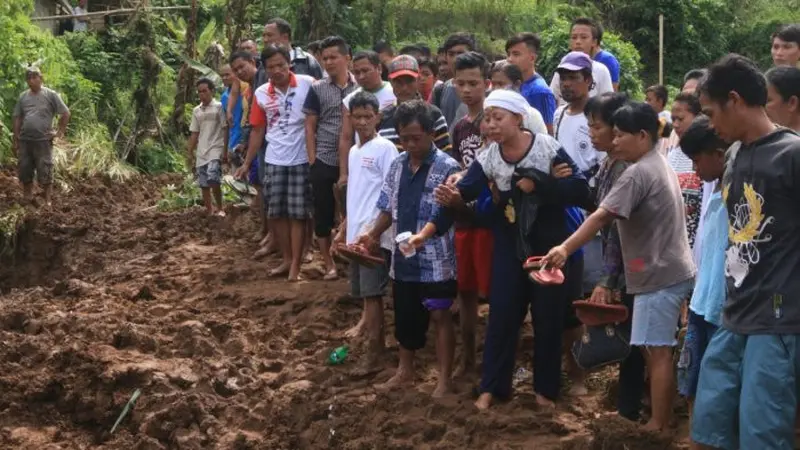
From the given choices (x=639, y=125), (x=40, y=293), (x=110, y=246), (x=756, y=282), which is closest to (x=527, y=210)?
(x=639, y=125)

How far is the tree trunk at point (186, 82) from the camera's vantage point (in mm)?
16094

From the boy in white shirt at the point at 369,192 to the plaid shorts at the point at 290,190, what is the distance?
1.77m

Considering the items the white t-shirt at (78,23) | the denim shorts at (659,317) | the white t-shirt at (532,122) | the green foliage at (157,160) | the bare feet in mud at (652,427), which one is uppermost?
the white t-shirt at (78,23)

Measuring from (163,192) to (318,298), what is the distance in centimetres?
712

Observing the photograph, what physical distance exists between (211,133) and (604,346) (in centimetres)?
659

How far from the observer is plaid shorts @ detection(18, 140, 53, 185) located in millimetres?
13711

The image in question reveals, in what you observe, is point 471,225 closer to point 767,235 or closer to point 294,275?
point 767,235

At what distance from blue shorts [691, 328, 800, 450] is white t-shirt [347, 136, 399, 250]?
3.09 m

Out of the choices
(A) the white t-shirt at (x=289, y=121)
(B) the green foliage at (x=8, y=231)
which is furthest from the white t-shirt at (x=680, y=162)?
(B) the green foliage at (x=8, y=231)

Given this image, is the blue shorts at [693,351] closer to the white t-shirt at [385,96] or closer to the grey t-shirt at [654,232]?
the grey t-shirt at [654,232]

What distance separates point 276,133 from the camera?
8.91 metres

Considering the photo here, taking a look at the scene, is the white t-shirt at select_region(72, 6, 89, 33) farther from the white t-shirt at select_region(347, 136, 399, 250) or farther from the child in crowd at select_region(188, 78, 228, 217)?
the white t-shirt at select_region(347, 136, 399, 250)

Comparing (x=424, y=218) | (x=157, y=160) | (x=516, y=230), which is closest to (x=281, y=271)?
(x=424, y=218)

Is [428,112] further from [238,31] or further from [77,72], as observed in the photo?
[77,72]
